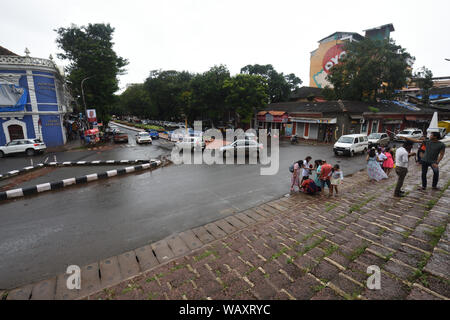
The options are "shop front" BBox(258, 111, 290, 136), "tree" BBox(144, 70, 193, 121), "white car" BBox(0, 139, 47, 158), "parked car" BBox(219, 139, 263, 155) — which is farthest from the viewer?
"tree" BBox(144, 70, 193, 121)

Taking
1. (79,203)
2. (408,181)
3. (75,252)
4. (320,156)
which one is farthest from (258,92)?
(75,252)

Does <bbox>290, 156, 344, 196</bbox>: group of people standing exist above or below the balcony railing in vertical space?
below

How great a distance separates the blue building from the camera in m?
20.6

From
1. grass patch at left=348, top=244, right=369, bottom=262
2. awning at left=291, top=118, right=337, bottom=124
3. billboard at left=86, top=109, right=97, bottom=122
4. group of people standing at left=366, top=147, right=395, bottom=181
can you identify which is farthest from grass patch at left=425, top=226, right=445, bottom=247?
billboard at left=86, top=109, right=97, bottom=122

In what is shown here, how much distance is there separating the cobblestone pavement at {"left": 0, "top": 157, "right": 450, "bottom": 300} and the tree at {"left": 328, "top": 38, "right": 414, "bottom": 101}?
1105 inches

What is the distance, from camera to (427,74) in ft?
119

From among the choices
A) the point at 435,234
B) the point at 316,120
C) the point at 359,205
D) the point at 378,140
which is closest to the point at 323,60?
the point at 316,120

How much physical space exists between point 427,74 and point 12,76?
2281 inches

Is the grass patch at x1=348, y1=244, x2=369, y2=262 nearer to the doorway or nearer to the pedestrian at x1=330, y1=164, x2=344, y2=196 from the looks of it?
the pedestrian at x1=330, y1=164, x2=344, y2=196

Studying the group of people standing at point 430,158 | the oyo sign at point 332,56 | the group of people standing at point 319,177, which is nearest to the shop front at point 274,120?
the group of people standing at point 319,177

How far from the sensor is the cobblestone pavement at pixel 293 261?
3332mm

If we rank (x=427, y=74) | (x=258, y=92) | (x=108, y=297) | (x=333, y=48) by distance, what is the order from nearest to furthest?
(x=108, y=297)
(x=258, y=92)
(x=427, y=74)
(x=333, y=48)

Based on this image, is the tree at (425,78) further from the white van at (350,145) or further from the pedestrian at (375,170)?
the pedestrian at (375,170)
